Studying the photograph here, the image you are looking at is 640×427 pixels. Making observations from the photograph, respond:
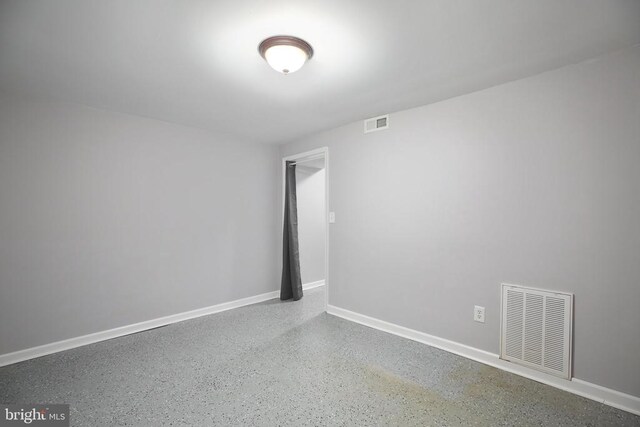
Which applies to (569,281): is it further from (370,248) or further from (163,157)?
(163,157)

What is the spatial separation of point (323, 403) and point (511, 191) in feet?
7.05

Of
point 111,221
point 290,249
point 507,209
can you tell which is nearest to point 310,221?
point 290,249

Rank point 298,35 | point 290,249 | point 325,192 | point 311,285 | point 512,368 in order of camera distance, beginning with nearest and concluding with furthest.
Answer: point 298,35, point 512,368, point 325,192, point 290,249, point 311,285

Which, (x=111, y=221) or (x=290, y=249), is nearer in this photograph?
(x=111, y=221)

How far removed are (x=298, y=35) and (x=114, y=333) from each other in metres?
3.32

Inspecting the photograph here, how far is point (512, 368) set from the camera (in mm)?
2309

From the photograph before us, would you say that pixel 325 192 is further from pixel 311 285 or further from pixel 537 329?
pixel 537 329

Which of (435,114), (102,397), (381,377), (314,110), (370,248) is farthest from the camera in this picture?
(370,248)

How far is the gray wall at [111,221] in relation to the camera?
8.45 feet

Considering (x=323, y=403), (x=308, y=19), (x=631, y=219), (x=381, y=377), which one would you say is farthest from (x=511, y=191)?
(x=323, y=403)

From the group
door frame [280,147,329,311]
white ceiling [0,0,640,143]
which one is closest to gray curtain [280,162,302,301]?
door frame [280,147,329,311]

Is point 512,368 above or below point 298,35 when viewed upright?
below

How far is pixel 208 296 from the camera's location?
3746 millimetres

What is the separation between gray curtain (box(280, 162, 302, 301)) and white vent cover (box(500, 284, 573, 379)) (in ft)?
8.78
